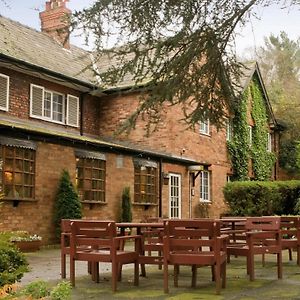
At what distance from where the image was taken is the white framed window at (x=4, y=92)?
741 inches

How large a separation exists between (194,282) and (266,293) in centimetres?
101

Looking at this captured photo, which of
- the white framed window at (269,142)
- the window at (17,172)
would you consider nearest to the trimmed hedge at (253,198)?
the white framed window at (269,142)

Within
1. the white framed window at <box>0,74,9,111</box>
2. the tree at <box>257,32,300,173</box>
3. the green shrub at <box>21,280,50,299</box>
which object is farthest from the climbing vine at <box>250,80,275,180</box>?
the green shrub at <box>21,280,50,299</box>

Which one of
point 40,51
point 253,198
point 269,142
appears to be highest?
point 40,51

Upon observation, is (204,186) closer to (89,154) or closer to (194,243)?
(89,154)

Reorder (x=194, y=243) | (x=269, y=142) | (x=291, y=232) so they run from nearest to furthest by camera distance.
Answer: (x=194, y=243) → (x=291, y=232) → (x=269, y=142)

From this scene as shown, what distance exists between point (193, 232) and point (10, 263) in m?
2.37

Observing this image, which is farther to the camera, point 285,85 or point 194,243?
point 285,85

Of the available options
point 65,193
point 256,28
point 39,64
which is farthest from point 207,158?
point 256,28

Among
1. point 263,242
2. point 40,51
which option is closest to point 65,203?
point 263,242

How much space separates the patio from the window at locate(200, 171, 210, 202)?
573 inches

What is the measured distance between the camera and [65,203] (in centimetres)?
1605

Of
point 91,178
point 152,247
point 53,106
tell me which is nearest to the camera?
point 152,247

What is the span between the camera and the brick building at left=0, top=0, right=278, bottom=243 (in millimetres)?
15188
